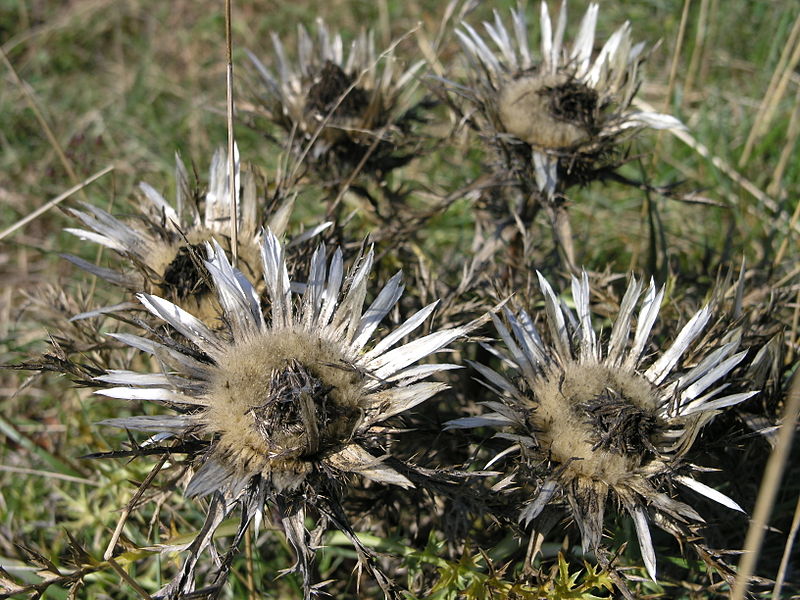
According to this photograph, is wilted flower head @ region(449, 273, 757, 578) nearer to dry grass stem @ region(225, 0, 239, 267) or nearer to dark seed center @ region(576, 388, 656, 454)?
dark seed center @ region(576, 388, 656, 454)

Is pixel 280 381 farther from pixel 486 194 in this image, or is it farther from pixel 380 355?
pixel 486 194

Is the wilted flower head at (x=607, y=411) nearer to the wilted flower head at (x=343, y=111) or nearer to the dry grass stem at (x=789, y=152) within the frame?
the wilted flower head at (x=343, y=111)

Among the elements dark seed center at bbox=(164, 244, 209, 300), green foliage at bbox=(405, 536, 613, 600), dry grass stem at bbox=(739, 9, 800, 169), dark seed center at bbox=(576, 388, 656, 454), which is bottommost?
green foliage at bbox=(405, 536, 613, 600)

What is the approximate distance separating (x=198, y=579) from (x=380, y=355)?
3.36ft

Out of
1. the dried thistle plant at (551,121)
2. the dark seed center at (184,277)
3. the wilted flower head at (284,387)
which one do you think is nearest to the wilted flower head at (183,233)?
the dark seed center at (184,277)

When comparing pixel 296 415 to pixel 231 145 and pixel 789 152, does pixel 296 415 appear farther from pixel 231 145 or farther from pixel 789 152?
pixel 789 152

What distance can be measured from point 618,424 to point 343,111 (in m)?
1.25

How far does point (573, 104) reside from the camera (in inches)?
79.3

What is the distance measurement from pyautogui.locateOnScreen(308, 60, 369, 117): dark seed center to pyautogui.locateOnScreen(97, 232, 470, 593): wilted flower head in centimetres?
71

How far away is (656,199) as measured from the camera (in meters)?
3.14

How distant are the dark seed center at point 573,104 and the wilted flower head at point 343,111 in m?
0.41

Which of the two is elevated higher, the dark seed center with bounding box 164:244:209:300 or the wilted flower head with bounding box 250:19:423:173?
the wilted flower head with bounding box 250:19:423:173

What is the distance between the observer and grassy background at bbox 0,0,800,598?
2.42m

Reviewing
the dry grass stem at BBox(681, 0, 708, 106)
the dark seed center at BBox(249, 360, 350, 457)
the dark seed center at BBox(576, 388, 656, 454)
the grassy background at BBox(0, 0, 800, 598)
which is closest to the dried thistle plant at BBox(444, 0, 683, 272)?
the grassy background at BBox(0, 0, 800, 598)
